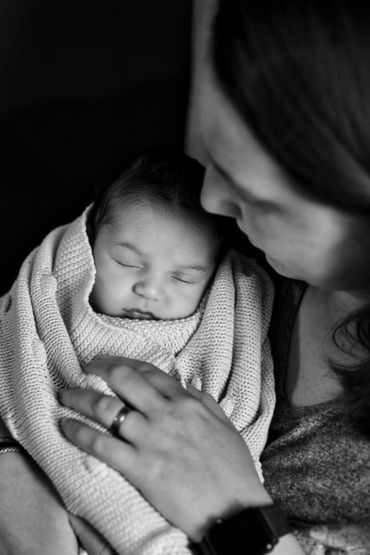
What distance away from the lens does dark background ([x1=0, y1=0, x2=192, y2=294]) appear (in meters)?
1.56

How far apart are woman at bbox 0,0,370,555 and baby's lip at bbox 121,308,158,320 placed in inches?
7.4

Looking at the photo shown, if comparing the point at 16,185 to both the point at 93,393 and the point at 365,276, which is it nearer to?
the point at 93,393

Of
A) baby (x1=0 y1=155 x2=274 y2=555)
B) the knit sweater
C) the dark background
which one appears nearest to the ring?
baby (x1=0 y1=155 x2=274 y2=555)

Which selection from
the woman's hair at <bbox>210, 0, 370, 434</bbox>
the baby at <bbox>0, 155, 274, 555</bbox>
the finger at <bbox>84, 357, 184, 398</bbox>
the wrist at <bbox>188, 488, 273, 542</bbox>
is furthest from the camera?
the baby at <bbox>0, 155, 274, 555</bbox>

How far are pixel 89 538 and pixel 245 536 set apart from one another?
257 millimetres

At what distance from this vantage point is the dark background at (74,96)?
1.56 meters

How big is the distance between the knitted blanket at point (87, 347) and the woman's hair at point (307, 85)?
1.40ft

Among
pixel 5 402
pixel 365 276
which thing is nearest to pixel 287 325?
pixel 365 276

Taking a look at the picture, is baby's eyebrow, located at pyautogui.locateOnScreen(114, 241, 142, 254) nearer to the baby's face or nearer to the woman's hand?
the baby's face

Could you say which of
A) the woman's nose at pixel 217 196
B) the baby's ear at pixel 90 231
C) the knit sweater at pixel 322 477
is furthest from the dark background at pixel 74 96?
the knit sweater at pixel 322 477

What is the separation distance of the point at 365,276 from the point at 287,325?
27cm

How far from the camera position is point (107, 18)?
5.19 feet

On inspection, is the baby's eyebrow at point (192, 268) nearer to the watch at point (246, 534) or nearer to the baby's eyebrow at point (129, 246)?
the baby's eyebrow at point (129, 246)

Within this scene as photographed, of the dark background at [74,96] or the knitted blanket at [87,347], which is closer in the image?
the knitted blanket at [87,347]
